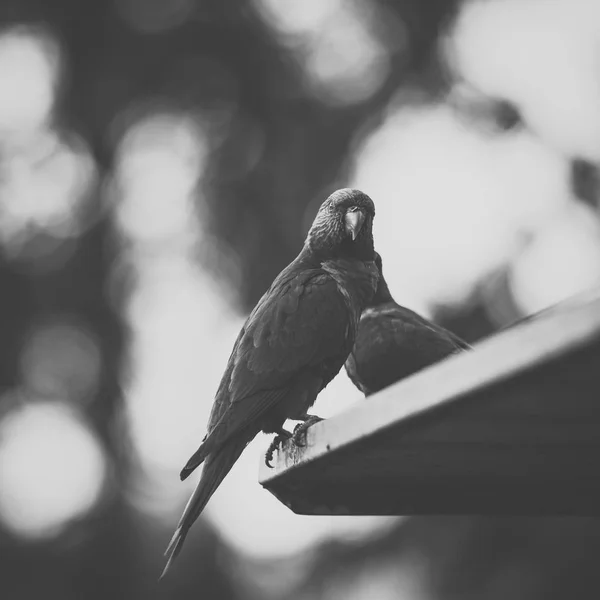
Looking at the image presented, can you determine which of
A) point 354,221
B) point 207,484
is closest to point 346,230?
point 354,221

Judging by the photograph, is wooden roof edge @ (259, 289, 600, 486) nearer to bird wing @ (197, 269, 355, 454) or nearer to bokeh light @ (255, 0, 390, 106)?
bird wing @ (197, 269, 355, 454)

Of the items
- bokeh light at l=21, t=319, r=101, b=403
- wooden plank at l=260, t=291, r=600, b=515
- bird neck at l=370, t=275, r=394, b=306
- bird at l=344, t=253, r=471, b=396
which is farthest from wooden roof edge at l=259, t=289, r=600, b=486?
bokeh light at l=21, t=319, r=101, b=403

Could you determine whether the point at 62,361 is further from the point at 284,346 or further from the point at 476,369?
the point at 476,369

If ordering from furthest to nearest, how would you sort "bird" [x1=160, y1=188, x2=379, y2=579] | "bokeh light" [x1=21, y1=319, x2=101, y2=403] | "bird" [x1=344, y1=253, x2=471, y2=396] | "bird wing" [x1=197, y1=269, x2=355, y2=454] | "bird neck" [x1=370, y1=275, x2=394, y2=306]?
"bokeh light" [x1=21, y1=319, x2=101, y2=403] → "bird neck" [x1=370, y1=275, x2=394, y2=306] → "bird" [x1=344, y1=253, x2=471, y2=396] → "bird wing" [x1=197, y1=269, x2=355, y2=454] → "bird" [x1=160, y1=188, x2=379, y2=579]

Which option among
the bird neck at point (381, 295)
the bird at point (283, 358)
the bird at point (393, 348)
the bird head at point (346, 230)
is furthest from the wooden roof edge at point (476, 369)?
the bird neck at point (381, 295)

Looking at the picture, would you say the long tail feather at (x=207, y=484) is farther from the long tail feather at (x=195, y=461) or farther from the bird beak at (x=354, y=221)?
the bird beak at (x=354, y=221)

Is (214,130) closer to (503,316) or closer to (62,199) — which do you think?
(62,199)

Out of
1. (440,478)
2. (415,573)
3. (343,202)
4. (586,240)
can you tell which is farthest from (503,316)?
(440,478)
